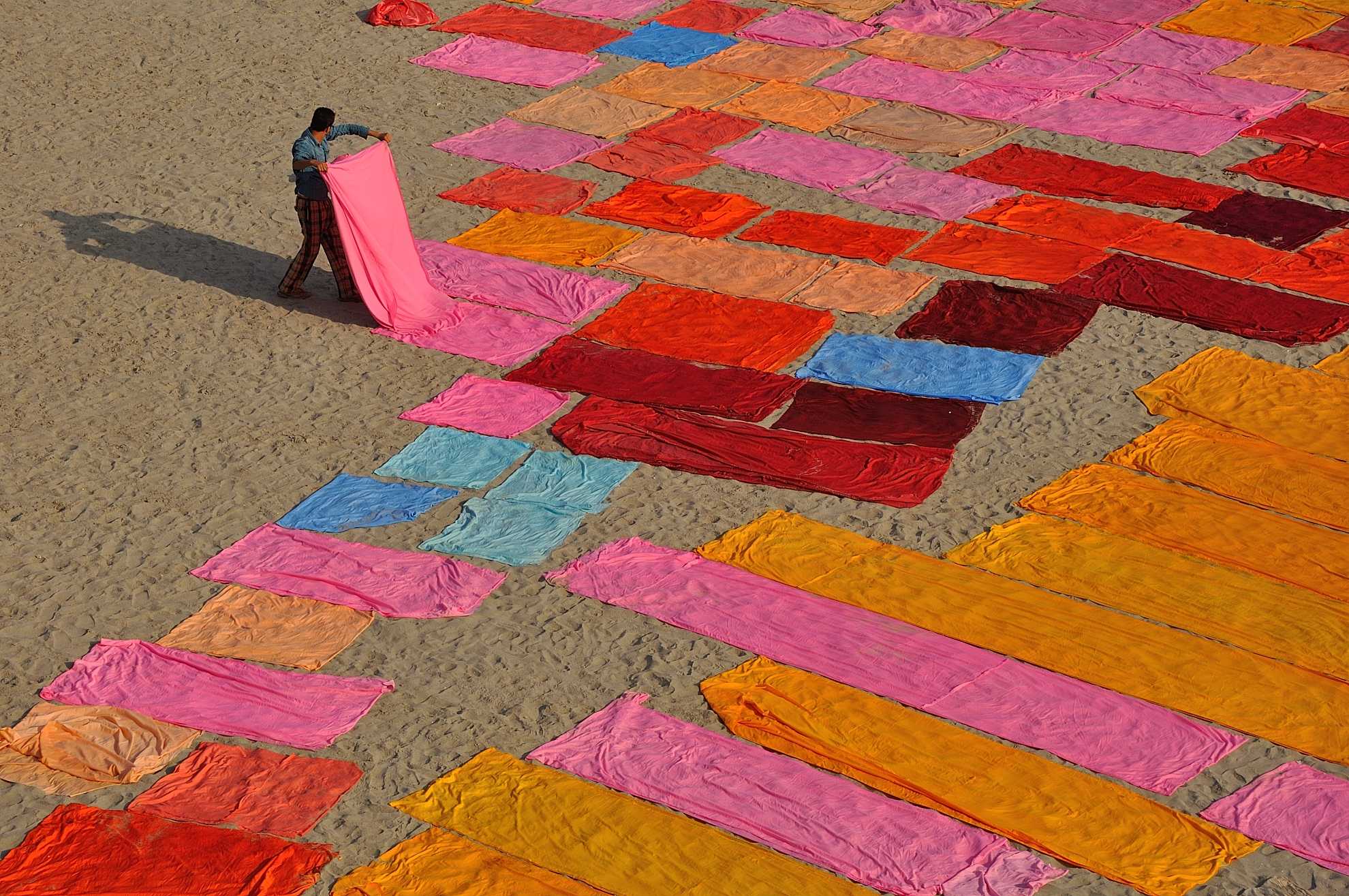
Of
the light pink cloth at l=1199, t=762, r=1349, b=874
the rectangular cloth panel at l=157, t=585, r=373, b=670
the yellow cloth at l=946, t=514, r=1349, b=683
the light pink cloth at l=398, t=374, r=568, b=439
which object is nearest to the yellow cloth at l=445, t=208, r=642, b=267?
the light pink cloth at l=398, t=374, r=568, b=439

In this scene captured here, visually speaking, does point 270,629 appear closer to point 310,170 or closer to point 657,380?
point 657,380

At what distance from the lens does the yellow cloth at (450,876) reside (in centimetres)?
642

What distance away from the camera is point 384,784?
22.9ft

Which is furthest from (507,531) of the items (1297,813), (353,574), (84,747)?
(1297,813)

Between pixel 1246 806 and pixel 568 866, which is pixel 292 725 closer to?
pixel 568 866

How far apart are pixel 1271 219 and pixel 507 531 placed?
6.32m

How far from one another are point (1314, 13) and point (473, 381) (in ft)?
31.6

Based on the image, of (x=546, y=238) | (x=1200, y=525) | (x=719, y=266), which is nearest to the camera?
(x=1200, y=525)

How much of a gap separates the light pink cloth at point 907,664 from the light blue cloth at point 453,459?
1101 mm

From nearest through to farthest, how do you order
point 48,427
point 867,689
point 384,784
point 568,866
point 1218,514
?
point 568,866
point 384,784
point 867,689
point 1218,514
point 48,427

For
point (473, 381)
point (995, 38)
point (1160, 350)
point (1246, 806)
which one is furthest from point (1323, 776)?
point (995, 38)

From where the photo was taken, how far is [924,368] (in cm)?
998

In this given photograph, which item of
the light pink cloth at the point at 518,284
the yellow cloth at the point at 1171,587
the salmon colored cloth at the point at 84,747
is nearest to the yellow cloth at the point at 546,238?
the light pink cloth at the point at 518,284

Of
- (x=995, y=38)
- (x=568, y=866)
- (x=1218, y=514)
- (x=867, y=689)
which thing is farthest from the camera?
(x=995, y=38)
